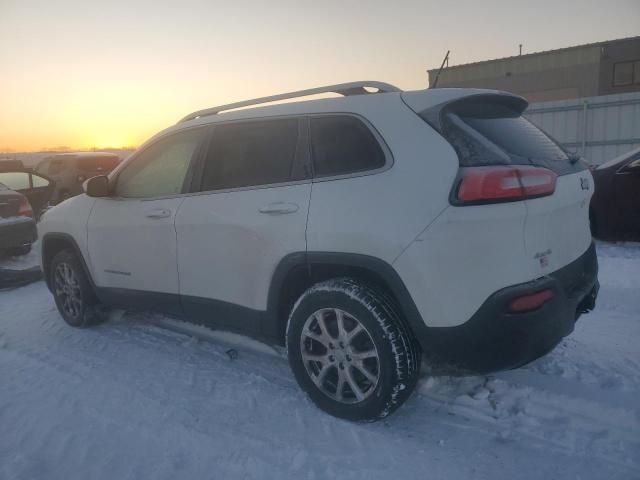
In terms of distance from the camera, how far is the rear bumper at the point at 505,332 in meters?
2.26

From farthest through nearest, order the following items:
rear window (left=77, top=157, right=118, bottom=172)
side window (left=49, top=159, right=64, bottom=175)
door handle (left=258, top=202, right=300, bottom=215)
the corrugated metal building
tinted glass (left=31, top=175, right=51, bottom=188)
Result: the corrugated metal building, side window (left=49, top=159, right=64, bottom=175), rear window (left=77, top=157, right=118, bottom=172), tinted glass (left=31, top=175, right=51, bottom=188), door handle (left=258, top=202, right=300, bottom=215)

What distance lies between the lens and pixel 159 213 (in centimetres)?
351

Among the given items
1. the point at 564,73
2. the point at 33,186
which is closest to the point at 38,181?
the point at 33,186

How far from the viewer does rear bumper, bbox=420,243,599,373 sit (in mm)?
2256

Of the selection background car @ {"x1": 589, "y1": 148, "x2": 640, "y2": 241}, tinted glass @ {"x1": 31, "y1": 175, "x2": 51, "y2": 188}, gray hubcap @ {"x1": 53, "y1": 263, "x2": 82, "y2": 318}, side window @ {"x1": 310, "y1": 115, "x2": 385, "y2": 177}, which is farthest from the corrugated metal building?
gray hubcap @ {"x1": 53, "y1": 263, "x2": 82, "y2": 318}

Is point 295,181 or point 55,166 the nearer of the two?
point 295,181

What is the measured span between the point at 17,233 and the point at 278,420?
5.64 m

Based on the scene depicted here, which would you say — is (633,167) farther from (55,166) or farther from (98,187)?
(55,166)

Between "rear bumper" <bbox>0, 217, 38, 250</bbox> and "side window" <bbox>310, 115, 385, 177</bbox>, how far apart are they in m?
5.54

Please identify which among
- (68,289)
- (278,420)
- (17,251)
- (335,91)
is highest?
(335,91)

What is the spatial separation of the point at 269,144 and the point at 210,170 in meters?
0.52

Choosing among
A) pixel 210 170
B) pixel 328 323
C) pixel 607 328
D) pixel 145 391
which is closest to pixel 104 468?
pixel 145 391

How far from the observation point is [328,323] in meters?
2.76

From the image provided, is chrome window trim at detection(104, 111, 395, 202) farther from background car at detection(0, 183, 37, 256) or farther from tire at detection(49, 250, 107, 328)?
background car at detection(0, 183, 37, 256)
